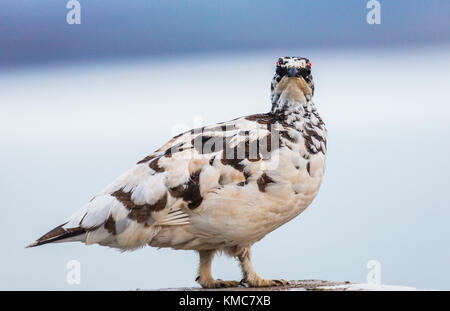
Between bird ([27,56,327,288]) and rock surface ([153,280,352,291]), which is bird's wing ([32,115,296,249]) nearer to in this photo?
bird ([27,56,327,288])

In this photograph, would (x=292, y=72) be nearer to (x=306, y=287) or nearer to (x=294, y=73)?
(x=294, y=73)

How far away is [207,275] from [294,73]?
1079 mm

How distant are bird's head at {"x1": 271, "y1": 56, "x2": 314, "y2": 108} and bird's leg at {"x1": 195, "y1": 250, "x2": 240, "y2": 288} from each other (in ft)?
2.85

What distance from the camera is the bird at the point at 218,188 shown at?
3143mm

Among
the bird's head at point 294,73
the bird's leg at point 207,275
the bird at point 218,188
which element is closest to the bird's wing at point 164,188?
the bird at point 218,188

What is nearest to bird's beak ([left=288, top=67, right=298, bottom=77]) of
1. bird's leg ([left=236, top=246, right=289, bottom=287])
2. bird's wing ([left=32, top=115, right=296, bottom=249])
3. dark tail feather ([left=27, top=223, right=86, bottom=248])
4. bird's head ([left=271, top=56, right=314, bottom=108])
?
bird's head ([left=271, top=56, right=314, bottom=108])

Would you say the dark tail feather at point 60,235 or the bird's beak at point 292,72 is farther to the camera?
the bird's beak at point 292,72

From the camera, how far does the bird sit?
314cm

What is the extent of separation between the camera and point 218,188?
320 cm

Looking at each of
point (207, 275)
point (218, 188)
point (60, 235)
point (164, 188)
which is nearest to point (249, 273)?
point (207, 275)

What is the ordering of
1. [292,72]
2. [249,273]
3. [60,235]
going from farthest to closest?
1. [249,273]
2. [292,72]
3. [60,235]

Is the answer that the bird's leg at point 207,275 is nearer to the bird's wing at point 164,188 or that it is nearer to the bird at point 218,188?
the bird at point 218,188

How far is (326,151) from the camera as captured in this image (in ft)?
11.5
